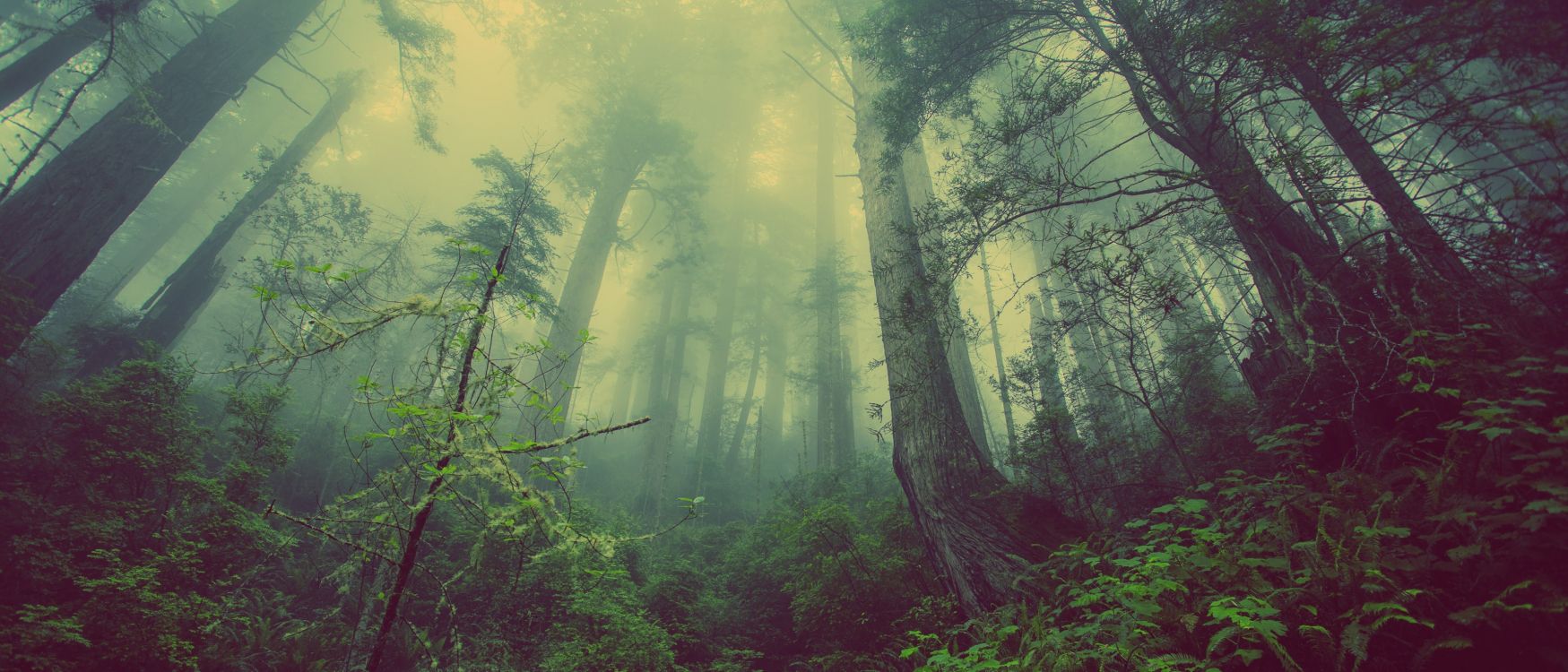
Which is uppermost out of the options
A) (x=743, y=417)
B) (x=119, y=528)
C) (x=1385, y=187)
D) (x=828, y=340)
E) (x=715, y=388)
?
(x=828, y=340)

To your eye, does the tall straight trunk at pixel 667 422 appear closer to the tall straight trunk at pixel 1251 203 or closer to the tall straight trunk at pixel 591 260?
the tall straight trunk at pixel 591 260

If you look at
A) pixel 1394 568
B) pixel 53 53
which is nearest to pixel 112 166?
pixel 53 53

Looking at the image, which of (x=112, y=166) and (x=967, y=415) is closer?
(x=112, y=166)

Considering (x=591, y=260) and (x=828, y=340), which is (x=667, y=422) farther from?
(x=828, y=340)

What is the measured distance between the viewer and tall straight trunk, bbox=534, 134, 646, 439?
38.8ft

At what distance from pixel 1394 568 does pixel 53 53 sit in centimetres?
1237

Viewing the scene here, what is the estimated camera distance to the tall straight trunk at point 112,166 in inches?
193

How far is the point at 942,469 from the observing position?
4.75 metres

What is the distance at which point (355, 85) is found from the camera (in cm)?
1698

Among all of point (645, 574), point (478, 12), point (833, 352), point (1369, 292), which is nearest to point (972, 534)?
point (1369, 292)

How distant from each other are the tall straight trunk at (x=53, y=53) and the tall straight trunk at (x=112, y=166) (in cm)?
59

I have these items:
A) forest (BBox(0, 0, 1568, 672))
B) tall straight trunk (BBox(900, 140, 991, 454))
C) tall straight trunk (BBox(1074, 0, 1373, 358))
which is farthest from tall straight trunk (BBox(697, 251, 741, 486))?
tall straight trunk (BBox(1074, 0, 1373, 358))

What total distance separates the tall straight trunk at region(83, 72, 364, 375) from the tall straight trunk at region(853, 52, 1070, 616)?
11.7 m

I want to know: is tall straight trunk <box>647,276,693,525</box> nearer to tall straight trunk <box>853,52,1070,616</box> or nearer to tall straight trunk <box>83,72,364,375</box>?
tall straight trunk <box>83,72,364,375</box>
